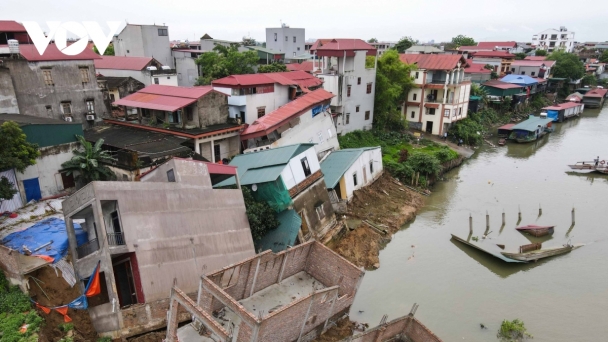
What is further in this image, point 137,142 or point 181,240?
point 137,142

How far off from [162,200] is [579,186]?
32.8m

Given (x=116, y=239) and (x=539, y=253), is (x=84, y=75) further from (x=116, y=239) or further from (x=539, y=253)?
(x=539, y=253)

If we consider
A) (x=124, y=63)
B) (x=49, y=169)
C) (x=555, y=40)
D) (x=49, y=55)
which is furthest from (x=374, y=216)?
(x=555, y=40)

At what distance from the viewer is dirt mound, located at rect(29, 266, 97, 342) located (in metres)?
12.7

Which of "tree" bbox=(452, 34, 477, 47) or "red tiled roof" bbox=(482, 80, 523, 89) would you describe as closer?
"red tiled roof" bbox=(482, 80, 523, 89)

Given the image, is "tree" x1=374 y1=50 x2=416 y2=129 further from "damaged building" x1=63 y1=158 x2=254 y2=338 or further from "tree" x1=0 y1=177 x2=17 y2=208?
"tree" x1=0 y1=177 x2=17 y2=208

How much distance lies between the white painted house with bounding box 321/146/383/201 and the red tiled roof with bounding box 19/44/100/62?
1699cm

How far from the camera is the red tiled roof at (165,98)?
24203mm

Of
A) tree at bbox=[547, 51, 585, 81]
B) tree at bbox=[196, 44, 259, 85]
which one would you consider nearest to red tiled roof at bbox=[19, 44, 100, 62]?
tree at bbox=[196, 44, 259, 85]

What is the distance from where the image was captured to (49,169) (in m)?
18.3

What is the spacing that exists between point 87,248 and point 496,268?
1933cm

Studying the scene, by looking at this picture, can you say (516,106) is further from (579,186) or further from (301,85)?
(301,85)

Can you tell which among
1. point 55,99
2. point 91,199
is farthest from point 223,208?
point 55,99

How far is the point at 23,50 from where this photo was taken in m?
23.5
